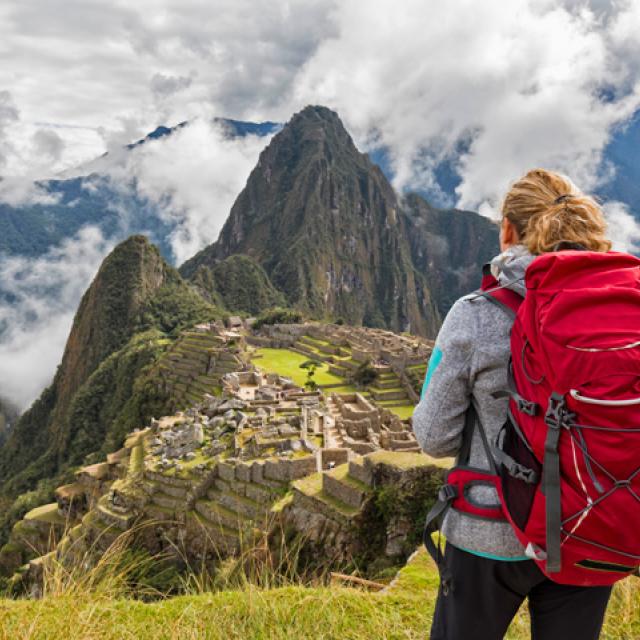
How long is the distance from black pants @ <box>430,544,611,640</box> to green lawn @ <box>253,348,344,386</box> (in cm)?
3493

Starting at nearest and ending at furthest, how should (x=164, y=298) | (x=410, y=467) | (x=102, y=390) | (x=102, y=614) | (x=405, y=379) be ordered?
(x=102, y=614) < (x=410, y=467) < (x=405, y=379) < (x=102, y=390) < (x=164, y=298)

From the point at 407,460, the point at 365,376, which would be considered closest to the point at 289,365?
the point at 365,376

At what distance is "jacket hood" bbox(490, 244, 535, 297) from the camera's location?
2.02 meters

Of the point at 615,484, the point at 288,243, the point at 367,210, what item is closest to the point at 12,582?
the point at 615,484

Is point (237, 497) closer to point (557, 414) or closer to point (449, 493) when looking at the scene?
point (449, 493)

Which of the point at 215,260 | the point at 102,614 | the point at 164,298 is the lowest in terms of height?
the point at 102,614

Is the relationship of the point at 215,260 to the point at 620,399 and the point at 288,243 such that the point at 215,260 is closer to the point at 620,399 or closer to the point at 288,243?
the point at 288,243

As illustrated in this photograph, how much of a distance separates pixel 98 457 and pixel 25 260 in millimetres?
162959

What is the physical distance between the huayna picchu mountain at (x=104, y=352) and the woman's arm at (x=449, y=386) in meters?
53.6

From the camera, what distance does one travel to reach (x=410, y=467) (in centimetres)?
886

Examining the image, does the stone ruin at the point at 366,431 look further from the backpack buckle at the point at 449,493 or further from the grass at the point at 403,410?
the backpack buckle at the point at 449,493

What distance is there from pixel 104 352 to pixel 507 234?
265ft

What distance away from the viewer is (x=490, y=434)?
204 centimetres

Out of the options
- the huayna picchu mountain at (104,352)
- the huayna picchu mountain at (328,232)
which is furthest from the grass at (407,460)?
the huayna picchu mountain at (328,232)
